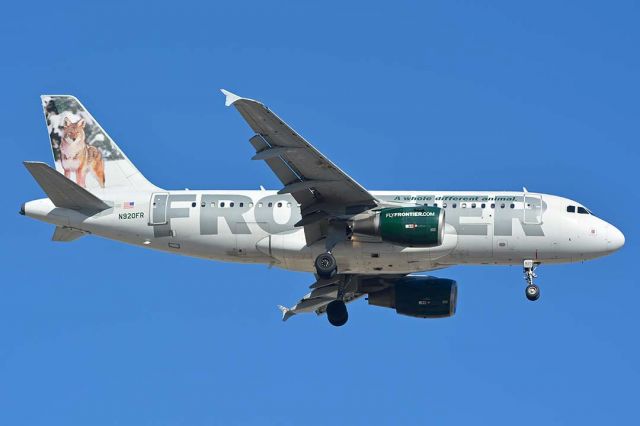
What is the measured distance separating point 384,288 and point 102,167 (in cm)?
1308

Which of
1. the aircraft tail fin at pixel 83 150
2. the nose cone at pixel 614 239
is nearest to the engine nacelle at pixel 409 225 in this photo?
the nose cone at pixel 614 239

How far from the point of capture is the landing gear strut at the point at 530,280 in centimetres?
5119

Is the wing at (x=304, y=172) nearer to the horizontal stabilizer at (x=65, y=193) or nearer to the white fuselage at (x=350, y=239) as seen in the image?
the white fuselage at (x=350, y=239)

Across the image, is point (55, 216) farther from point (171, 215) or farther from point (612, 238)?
point (612, 238)

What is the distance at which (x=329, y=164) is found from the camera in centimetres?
4850

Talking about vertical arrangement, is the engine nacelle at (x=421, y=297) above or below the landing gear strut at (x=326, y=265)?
below

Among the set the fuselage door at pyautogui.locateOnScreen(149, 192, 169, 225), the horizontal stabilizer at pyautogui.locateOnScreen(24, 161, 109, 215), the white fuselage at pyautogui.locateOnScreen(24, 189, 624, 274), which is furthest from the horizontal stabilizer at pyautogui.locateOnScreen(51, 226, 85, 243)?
the fuselage door at pyautogui.locateOnScreen(149, 192, 169, 225)

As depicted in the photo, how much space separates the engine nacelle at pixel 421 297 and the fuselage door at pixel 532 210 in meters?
5.83

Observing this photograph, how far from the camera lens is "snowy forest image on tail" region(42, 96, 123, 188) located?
55.4 meters

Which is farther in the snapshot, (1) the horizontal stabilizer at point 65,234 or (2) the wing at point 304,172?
(1) the horizontal stabilizer at point 65,234

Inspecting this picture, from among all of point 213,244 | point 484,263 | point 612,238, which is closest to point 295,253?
point 213,244

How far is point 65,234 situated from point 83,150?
175 inches

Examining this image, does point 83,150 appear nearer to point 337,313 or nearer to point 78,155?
point 78,155

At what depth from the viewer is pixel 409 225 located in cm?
4928
